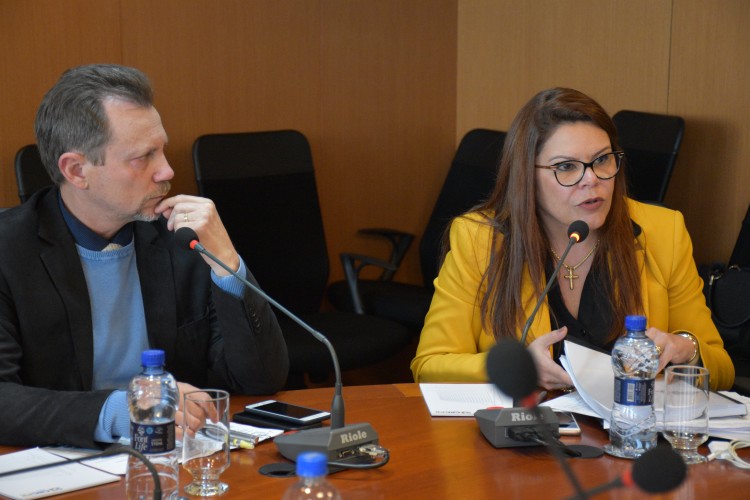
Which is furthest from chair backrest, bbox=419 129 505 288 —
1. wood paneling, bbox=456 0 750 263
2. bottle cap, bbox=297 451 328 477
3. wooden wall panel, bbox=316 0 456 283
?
bottle cap, bbox=297 451 328 477

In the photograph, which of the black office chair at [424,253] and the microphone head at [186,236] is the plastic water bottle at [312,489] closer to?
the microphone head at [186,236]

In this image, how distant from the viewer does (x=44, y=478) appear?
5.31 feet

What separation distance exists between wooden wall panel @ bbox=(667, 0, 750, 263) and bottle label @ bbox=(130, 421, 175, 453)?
112 inches

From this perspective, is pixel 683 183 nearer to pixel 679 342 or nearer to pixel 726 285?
pixel 726 285

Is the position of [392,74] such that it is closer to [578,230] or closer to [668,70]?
[668,70]

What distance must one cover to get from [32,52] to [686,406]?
99.8 inches

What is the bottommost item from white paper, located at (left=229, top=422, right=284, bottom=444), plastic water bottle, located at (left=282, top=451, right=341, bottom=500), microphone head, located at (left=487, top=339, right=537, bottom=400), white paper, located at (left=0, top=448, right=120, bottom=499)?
white paper, located at (left=229, top=422, right=284, bottom=444)

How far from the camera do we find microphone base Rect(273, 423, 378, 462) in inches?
66.2

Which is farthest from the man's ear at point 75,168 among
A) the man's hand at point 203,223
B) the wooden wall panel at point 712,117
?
the wooden wall panel at point 712,117

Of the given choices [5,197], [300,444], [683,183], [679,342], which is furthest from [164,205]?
[683,183]

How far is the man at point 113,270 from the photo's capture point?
2.05m

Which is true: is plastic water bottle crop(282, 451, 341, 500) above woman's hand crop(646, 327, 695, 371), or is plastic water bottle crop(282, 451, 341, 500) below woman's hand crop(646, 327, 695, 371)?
above

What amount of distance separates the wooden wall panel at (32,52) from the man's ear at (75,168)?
4.36 feet

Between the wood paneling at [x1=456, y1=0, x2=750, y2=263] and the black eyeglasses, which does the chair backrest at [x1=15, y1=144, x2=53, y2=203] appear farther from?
the wood paneling at [x1=456, y1=0, x2=750, y2=263]
